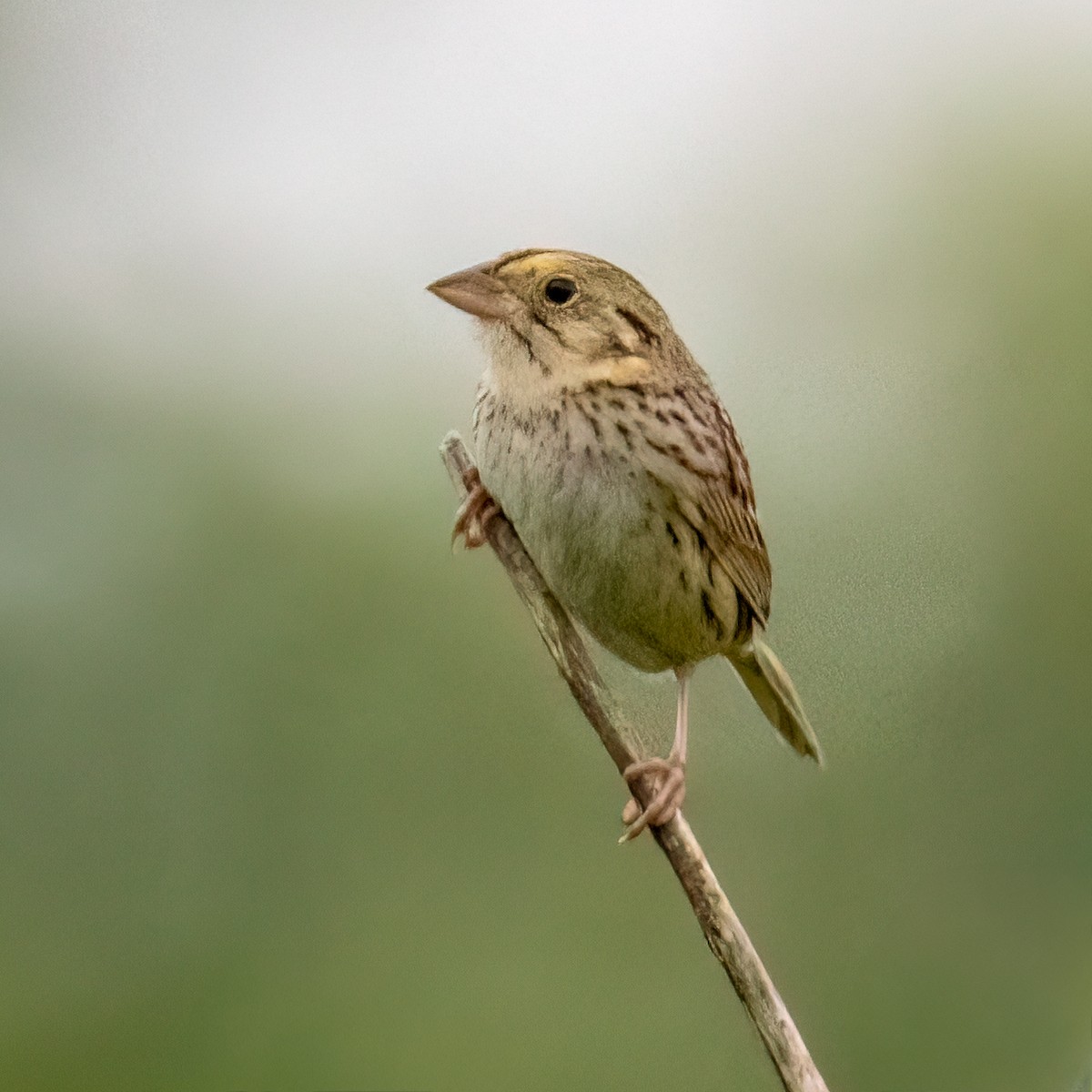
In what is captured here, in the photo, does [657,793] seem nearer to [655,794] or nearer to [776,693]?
[655,794]

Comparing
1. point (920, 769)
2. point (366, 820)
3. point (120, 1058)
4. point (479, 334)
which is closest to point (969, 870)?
point (920, 769)

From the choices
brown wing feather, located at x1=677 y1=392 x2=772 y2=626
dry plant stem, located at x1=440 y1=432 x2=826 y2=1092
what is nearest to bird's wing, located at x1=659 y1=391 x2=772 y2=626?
brown wing feather, located at x1=677 y1=392 x2=772 y2=626

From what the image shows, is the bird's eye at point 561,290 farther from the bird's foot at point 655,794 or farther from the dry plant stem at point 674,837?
the bird's foot at point 655,794

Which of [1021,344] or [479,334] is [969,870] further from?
[479,334]

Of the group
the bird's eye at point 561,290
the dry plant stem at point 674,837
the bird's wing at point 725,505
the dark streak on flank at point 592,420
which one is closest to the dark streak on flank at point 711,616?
the bird's wing at point 725,505

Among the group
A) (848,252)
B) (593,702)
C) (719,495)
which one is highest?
(848,252)
